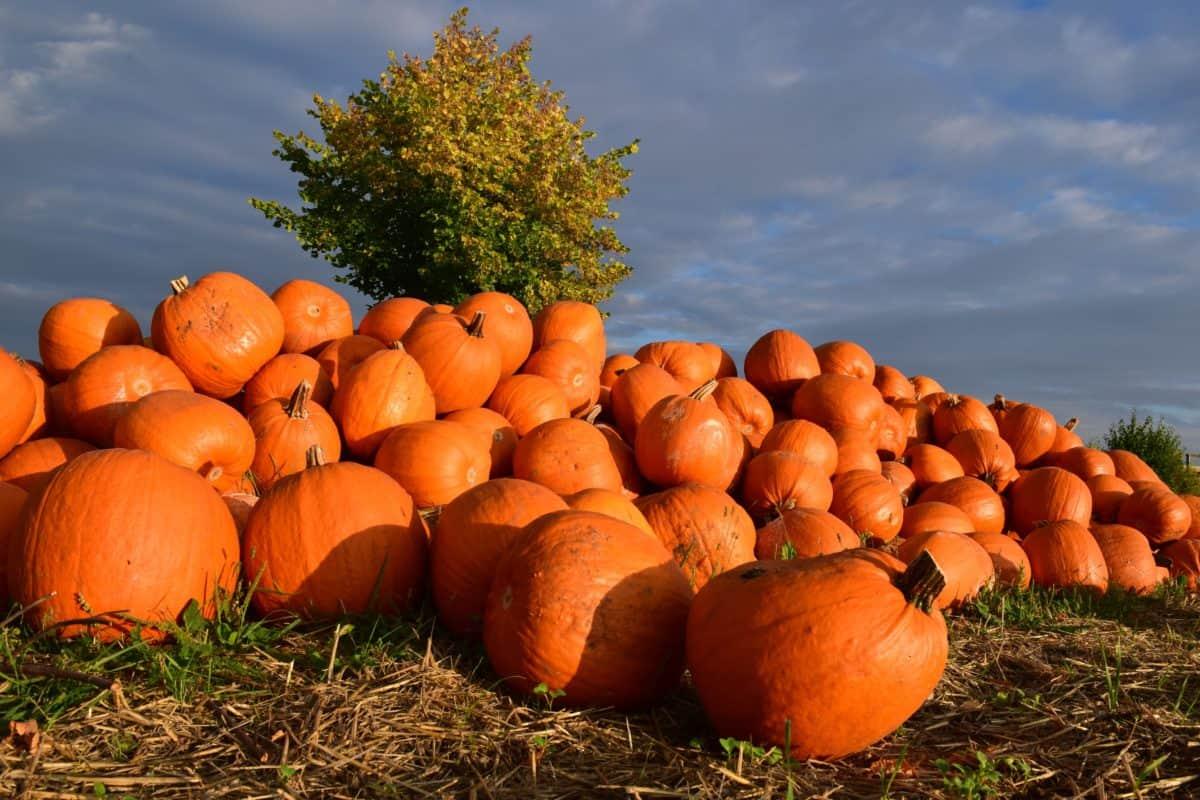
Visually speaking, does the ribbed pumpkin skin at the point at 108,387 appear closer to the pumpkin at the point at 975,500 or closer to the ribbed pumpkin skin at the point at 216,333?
the ribbed pumpkin skin at the point at 216,333

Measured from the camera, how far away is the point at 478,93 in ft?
69.6

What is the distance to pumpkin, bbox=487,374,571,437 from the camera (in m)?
5.43

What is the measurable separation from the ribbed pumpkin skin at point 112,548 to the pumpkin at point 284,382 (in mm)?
1920

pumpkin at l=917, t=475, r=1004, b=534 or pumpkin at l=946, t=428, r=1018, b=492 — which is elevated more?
pumpkin at l=946, t=428, r=1018, b=492

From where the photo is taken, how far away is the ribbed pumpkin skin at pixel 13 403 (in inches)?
169

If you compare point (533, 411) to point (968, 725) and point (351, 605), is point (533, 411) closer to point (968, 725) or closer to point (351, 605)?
point (351, 605)

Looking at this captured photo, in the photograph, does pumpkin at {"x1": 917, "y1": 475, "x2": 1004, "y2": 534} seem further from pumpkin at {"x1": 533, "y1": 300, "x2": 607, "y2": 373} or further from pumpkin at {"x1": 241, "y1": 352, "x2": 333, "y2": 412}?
pumpkin at {"x1": 241, "y1": 352, "x2": 333, "y2": 412}

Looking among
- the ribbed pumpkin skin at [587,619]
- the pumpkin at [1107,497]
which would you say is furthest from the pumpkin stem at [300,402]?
the pumpkin at [1107,497]

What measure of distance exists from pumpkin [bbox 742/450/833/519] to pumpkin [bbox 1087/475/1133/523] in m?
3.52

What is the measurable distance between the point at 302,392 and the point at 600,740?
282cm

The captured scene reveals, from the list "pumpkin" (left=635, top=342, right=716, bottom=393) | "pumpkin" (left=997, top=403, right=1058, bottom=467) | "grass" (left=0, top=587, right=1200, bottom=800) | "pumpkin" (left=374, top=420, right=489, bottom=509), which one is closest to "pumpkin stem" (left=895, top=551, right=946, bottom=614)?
"grass" (left=0, top=587, right=1200, bottom=800)

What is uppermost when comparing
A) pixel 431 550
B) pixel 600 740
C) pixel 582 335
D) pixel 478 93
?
pixel 478 93

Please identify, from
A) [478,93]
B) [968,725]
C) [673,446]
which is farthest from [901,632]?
[478,93]

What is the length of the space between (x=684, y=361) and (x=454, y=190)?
40.7ft
